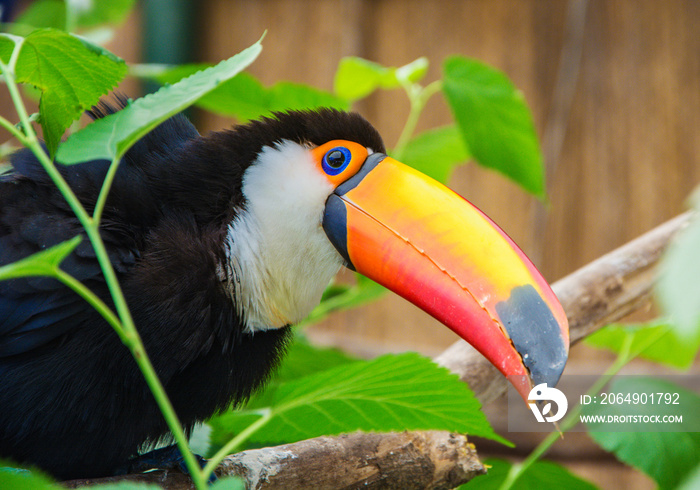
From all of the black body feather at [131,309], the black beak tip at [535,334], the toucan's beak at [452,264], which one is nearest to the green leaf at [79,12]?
the black body feather at [131,309]

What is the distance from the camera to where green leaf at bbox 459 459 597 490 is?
134cm

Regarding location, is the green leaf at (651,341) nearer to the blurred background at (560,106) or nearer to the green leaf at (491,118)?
the green leaf at (491,118)

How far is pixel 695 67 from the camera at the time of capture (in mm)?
2361

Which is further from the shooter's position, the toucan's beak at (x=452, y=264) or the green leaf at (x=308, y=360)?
the green leaf at (x=308, y=360)

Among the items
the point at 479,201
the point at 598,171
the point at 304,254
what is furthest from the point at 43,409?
the point at 598,171

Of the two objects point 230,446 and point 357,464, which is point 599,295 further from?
point 230,446

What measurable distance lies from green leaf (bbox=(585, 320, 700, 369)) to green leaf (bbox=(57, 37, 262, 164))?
39.7 inches

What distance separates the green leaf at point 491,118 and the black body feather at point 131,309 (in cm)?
65

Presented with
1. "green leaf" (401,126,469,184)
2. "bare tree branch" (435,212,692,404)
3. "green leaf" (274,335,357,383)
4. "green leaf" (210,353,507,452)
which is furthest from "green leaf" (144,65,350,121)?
"green leaf" (210,353,507,452)

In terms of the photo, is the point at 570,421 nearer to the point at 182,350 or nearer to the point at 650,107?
the point at 182,350

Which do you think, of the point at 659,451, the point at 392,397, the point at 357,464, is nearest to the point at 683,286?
the point at 392,397

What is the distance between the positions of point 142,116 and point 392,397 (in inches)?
22.7

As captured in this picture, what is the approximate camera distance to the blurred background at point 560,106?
242 centimetres

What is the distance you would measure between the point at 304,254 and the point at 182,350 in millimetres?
274
